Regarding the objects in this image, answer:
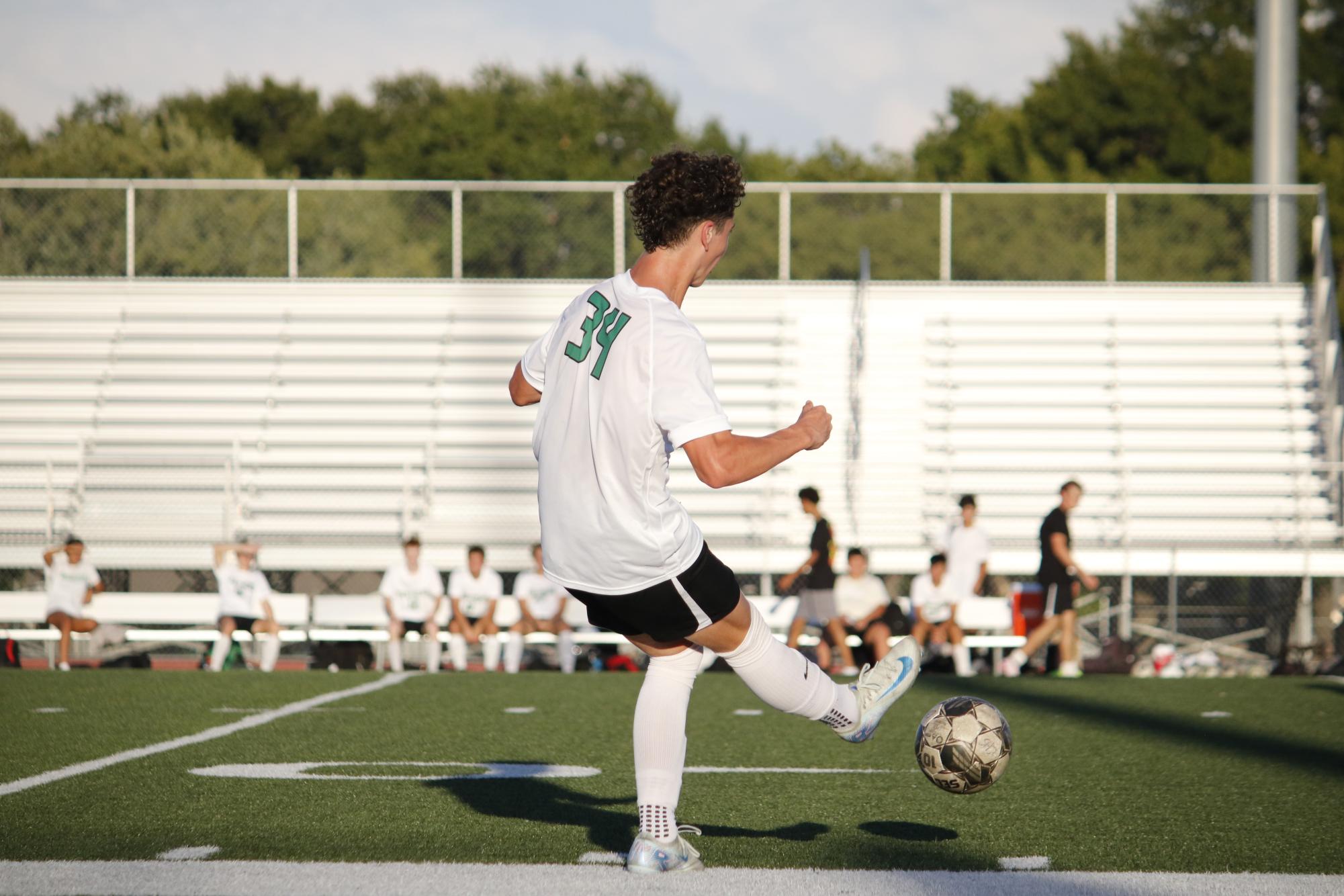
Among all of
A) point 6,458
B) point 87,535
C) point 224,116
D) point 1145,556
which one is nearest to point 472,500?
point 87,535

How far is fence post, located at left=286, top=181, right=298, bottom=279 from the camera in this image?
17078mm

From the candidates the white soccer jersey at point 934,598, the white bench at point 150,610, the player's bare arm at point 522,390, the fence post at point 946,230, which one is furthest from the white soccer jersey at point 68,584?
the player's bare arm at point 522,390

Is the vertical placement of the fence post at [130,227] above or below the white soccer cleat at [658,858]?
above

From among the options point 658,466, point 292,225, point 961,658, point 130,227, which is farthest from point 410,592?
point 658,466

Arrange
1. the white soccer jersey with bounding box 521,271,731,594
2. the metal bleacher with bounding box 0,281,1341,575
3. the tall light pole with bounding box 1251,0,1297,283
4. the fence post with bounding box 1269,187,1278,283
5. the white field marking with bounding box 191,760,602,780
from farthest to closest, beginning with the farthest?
the tall light pole with bounding box 1251,0,1297,283
the fence post with bounding box 1269,187,1278,283
the metal bleacher with bounding box 0,281,1341,575
the white field marking with bounding box 191,760,602,780
the white soccer jersey with bounding box 521,271,731,594

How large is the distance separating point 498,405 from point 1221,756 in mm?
11867

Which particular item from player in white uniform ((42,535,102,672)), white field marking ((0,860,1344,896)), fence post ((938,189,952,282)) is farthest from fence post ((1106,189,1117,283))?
white field marking ((0,860,1344,896))

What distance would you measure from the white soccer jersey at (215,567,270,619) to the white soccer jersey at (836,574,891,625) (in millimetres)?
5232

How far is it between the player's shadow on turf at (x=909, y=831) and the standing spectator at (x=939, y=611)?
8733 mm

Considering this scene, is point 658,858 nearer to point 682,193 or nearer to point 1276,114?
point 682,193

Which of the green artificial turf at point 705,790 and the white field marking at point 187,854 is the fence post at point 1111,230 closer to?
the green artificial turf at point 705,790

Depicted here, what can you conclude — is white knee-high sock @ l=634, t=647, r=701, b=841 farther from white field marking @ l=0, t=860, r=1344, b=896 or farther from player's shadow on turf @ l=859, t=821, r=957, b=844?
player's shadow on turf @ l=859, t=821, r=957, b=844

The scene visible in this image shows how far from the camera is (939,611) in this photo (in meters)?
13.1

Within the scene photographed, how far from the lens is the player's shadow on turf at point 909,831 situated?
421cm
